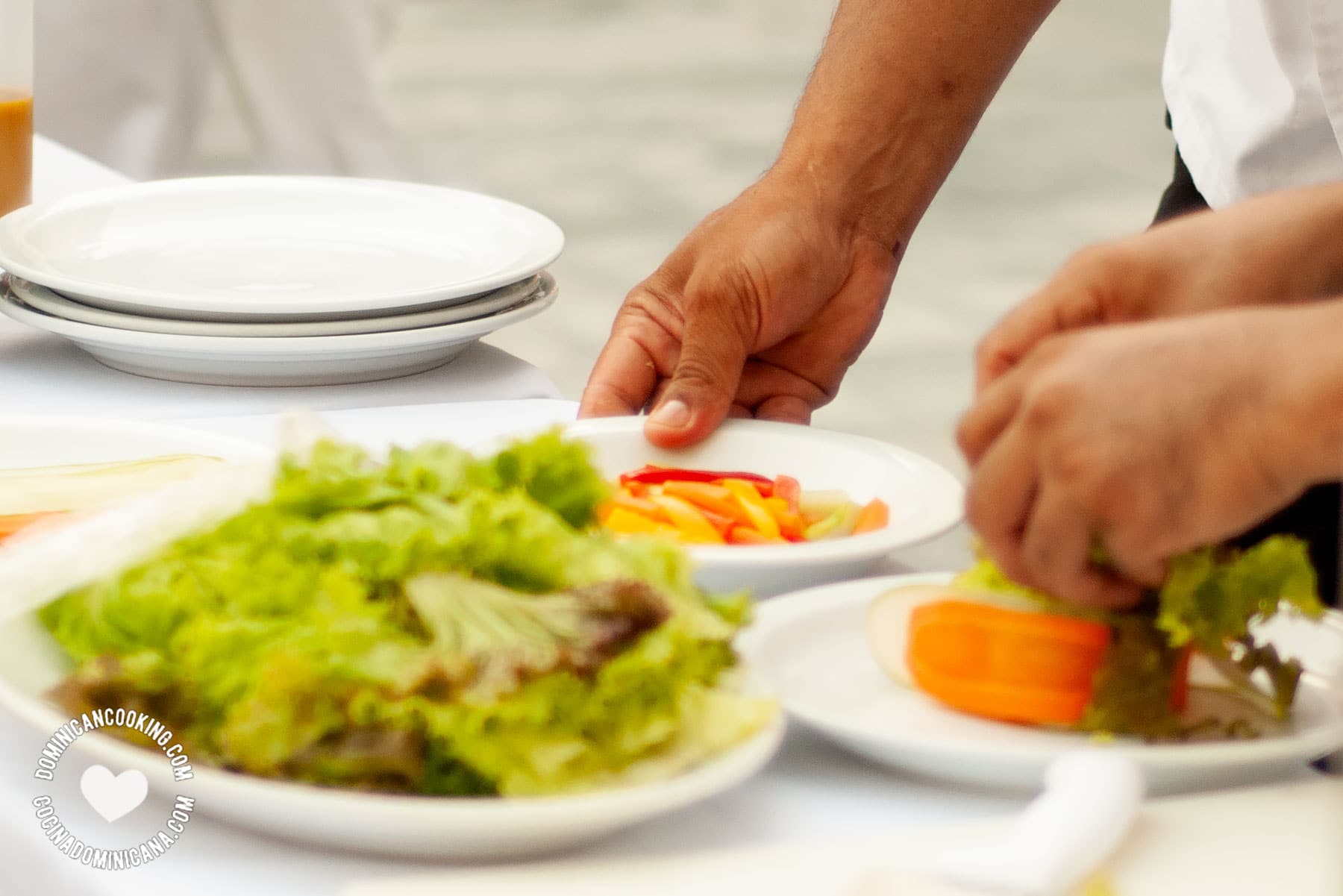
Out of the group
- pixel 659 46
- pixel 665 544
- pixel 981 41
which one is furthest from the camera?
pixel 659 46

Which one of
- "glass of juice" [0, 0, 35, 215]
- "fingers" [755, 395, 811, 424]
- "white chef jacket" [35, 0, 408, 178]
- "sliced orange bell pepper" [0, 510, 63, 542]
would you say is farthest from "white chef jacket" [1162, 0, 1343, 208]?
"white chef jacket" [35, 0, 408, 178]

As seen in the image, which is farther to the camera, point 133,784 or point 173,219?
point 173,219

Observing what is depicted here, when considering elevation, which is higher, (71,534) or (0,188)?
(71,534)

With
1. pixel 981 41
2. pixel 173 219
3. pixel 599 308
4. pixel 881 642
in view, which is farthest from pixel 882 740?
pixel 599 308

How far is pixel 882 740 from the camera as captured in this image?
739mm

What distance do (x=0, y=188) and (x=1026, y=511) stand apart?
1220mm

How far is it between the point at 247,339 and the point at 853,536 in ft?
1.85

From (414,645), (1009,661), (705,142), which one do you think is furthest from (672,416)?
(705,142)

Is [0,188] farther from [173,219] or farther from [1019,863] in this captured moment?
[1019,863]

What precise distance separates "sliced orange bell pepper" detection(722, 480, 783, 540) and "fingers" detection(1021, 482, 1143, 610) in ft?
1.04

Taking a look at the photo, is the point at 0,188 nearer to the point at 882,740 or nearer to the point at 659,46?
the point at 882,740

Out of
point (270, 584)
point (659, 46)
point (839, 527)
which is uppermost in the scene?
point (270, 584)

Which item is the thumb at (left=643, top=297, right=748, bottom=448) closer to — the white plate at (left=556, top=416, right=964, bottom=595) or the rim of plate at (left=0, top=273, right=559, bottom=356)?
the white plate at (left=556, top=416, right=964, bottom=595)

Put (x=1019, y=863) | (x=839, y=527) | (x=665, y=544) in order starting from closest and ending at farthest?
(x=1019, y=863) → (x=665, y=544) → (x=839, y=527)
